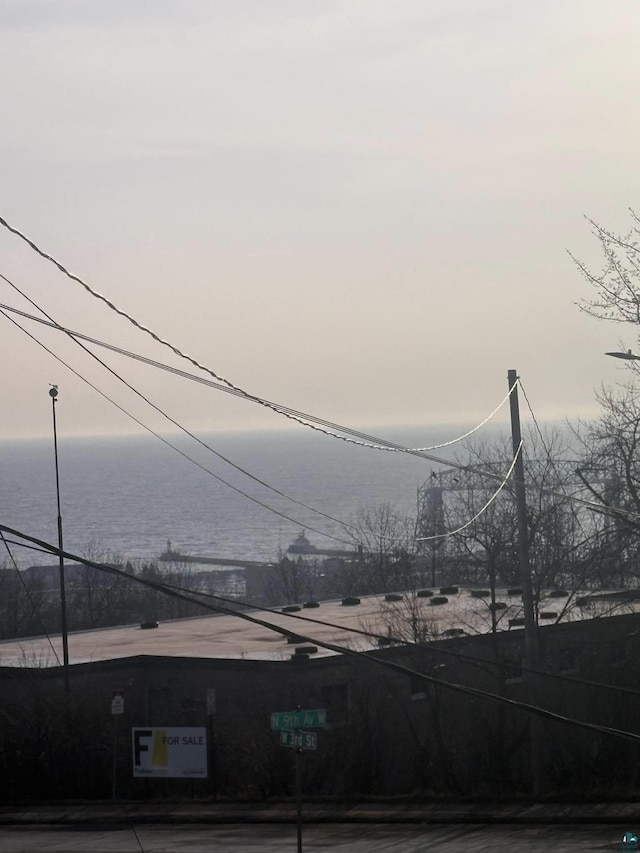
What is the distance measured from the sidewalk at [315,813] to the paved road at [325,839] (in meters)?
0.34

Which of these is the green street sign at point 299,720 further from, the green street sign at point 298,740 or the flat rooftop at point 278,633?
the flat rooftop at point 278,633

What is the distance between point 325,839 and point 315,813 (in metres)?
2.56

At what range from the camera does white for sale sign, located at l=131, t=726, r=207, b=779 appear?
27.0 meters

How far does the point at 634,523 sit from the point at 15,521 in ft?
493

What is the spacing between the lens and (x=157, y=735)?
27.3 meters

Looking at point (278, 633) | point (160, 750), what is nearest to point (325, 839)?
point (160, 750)

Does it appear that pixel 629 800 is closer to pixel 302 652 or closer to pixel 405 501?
pixel 302 652

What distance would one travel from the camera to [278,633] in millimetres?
31797

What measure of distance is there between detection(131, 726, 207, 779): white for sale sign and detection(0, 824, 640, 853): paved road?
2.00 m

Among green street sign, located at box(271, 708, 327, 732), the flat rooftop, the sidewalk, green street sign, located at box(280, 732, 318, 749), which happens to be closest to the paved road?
the sidewalk

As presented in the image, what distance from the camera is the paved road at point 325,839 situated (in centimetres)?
2047

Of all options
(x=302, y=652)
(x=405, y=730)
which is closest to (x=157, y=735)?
(x=302, y=652)

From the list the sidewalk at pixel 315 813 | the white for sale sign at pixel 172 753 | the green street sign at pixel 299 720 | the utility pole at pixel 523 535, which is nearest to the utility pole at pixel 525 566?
the utility pole at pixel 523 535

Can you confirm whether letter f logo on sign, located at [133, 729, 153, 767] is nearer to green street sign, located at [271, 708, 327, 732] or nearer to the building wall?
the building wall
